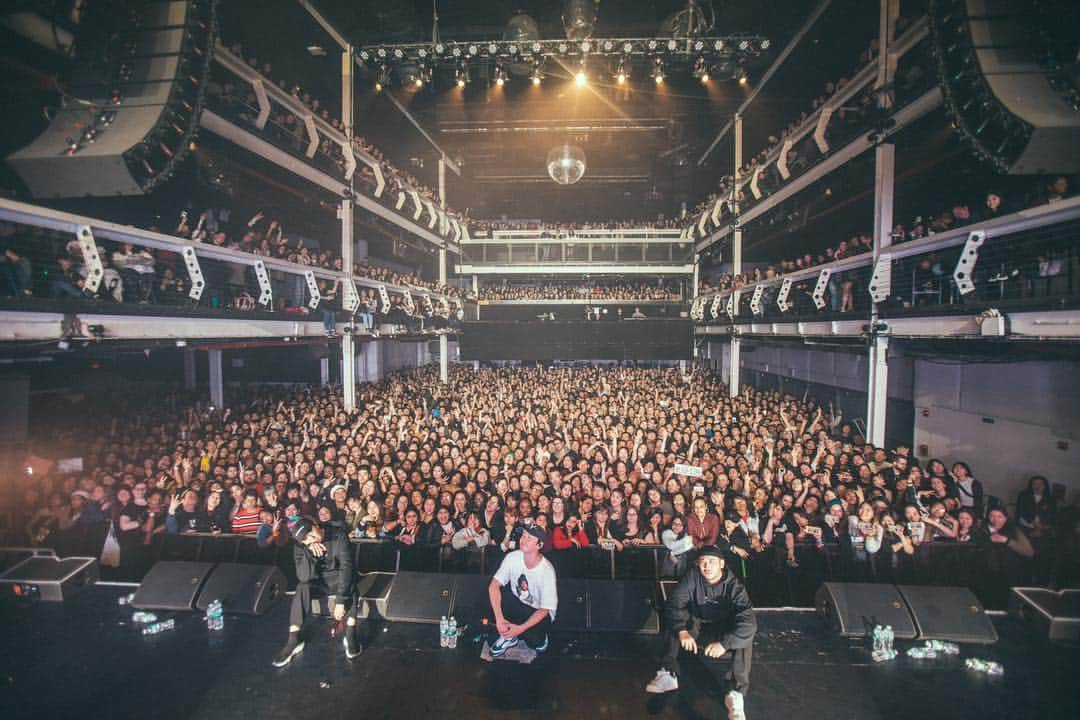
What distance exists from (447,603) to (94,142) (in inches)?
328

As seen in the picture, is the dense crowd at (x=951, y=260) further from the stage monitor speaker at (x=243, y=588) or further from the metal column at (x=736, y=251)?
the stage monitor speaker at (x=243, y=588)

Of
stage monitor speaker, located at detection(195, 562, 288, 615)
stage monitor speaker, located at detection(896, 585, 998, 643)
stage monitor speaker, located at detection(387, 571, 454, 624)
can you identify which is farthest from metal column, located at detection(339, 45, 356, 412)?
stage monitor speaker, located at detection(896, 585, 998, 643)

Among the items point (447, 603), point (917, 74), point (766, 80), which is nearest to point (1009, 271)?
point (917, 74)

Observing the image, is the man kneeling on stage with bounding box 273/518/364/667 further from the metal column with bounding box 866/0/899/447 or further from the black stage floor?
the metal column with bounding box 866/0/899/447

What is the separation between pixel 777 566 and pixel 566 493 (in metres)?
2.79

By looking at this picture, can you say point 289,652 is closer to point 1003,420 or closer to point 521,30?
point 1003,420

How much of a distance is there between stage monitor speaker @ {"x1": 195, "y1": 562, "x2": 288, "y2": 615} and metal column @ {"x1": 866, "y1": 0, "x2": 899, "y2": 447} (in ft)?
33.1

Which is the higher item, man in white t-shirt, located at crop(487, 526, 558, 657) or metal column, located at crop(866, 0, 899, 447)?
metal column, located at crop(866, 0, 899, 447)

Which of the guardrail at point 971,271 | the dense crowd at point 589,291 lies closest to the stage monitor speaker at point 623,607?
the guardrail at point 971,271

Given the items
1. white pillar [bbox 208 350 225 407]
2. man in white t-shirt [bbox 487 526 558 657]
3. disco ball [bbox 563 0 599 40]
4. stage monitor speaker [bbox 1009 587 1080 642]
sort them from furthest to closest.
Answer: white pillar [bbox 208 350 225 407] < disco ball [bbox 563 0 599 40] < stage monitor speaker [bbox 1009 587 1080 642] < man in white t-shirt [bbox 487 526 558 657]

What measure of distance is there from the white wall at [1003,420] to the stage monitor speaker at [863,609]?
528 cm

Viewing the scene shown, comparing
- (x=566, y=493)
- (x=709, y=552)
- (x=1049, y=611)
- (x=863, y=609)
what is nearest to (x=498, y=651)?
(x=709, y=552)

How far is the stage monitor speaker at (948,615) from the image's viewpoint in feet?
14.0

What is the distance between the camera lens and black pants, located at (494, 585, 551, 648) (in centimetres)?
422
